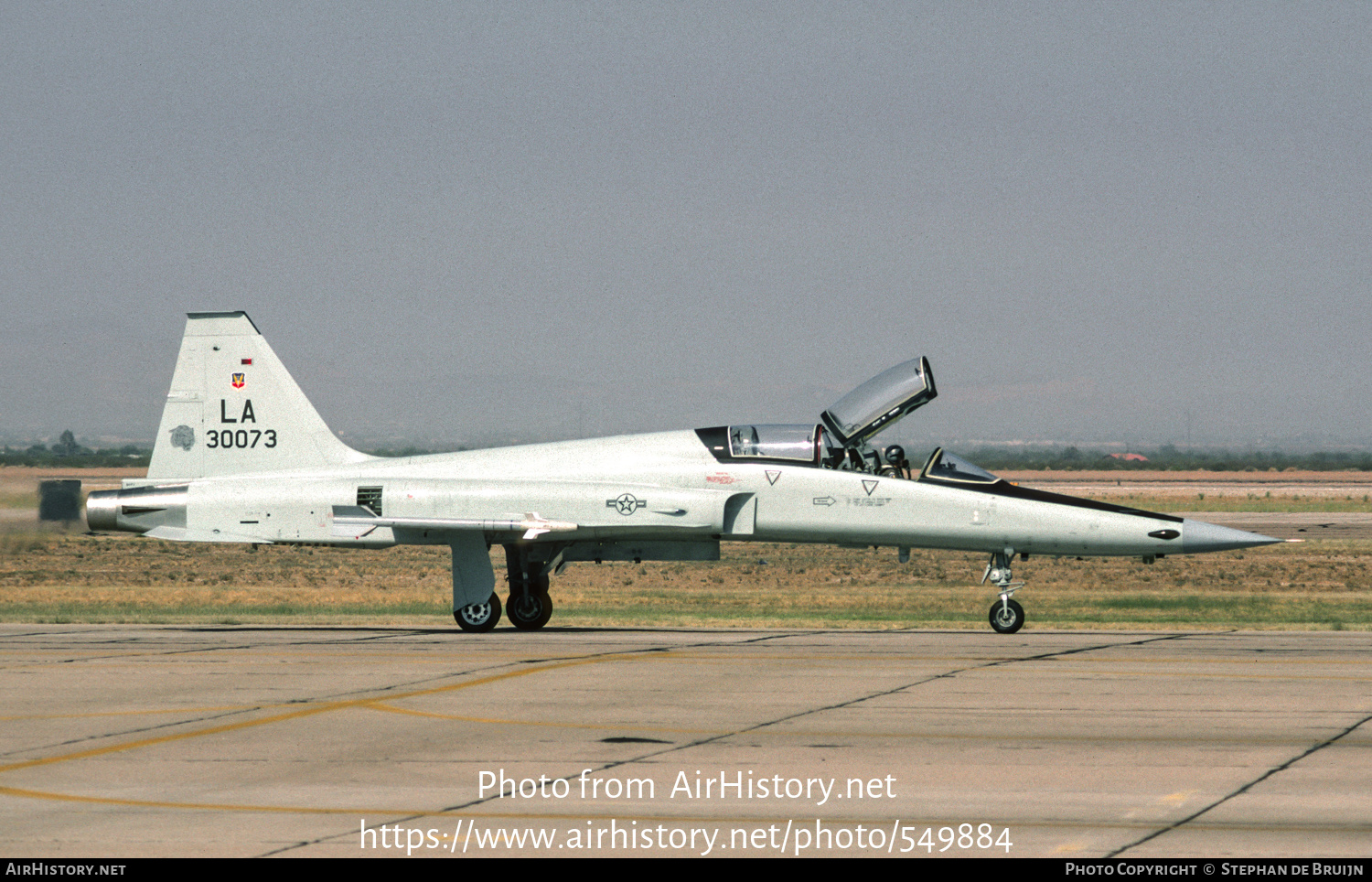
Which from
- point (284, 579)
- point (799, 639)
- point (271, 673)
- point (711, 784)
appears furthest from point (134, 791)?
point (284, 579)

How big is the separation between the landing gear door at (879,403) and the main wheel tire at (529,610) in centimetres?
547

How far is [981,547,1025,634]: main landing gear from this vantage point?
21266mm

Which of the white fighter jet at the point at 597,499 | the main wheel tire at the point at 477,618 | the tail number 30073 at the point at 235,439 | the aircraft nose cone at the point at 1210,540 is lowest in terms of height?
the main wheel tire at the point at 477,618

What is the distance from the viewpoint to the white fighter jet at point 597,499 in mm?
21500

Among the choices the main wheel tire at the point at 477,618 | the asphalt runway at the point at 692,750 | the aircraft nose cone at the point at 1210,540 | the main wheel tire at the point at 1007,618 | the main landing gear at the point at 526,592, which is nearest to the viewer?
the asphalt runway at the point at 692,750

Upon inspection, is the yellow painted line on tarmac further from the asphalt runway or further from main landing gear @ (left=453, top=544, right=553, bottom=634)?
main landing gear @ (left=453, top=544, right=553, bottom=634)

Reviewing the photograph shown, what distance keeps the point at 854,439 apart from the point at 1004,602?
3.35 metres

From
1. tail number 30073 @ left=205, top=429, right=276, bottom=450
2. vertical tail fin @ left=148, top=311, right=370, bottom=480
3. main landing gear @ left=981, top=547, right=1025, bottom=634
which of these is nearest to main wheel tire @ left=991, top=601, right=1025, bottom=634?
main landing gear @ left=981, top=547, right=1025, bottom=634

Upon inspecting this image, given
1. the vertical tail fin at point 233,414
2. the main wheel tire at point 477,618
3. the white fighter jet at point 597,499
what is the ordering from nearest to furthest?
the white fighter jet at point 597,499 → the main wheel tire at point 477,618 → the vertical tail fin at point 233,414

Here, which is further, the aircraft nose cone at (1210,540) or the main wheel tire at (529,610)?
the main wheel tire at (529,610)

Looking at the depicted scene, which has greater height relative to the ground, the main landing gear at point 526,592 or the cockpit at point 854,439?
the cockpit at point 854,439

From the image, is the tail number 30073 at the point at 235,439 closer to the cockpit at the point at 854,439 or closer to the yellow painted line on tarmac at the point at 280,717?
the cockpit at the point at 854,439

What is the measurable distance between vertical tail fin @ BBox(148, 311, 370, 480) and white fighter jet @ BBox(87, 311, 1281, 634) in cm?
3

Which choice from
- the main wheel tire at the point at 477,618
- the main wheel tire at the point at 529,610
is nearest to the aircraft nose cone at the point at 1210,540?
the main wheel tire at the point at 529,610
